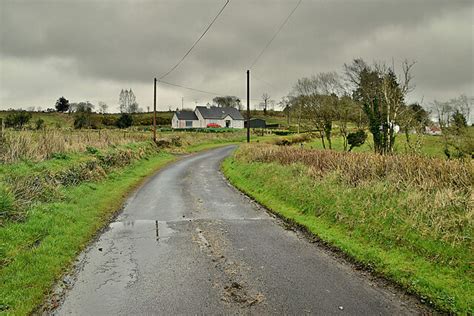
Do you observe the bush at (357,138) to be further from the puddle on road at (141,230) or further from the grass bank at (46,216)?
the puddle on road at (141,230)

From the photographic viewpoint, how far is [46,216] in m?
9.67

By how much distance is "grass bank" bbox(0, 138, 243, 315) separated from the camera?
247 inches

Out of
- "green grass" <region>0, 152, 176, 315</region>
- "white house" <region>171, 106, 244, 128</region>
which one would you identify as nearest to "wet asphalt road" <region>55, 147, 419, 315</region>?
"green grass" <region>0, 152, 176, 315</region>

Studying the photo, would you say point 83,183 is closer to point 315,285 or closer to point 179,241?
point 179,241

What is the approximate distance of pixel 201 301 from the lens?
221 inches

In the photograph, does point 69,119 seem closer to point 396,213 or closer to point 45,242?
point 45,242

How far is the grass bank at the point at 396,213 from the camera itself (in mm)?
6305

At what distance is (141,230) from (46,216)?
8.27 feet

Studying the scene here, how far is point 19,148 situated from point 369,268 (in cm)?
1485

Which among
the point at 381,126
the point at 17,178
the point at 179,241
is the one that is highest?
the point at 381,126

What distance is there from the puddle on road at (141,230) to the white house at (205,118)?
294ft

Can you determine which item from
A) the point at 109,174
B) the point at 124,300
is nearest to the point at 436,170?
the point at 124,300

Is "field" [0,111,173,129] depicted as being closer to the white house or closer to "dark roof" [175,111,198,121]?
"dark roof" [175,111,198,121]

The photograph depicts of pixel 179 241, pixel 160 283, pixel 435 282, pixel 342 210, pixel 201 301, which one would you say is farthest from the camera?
pixel 342 210
